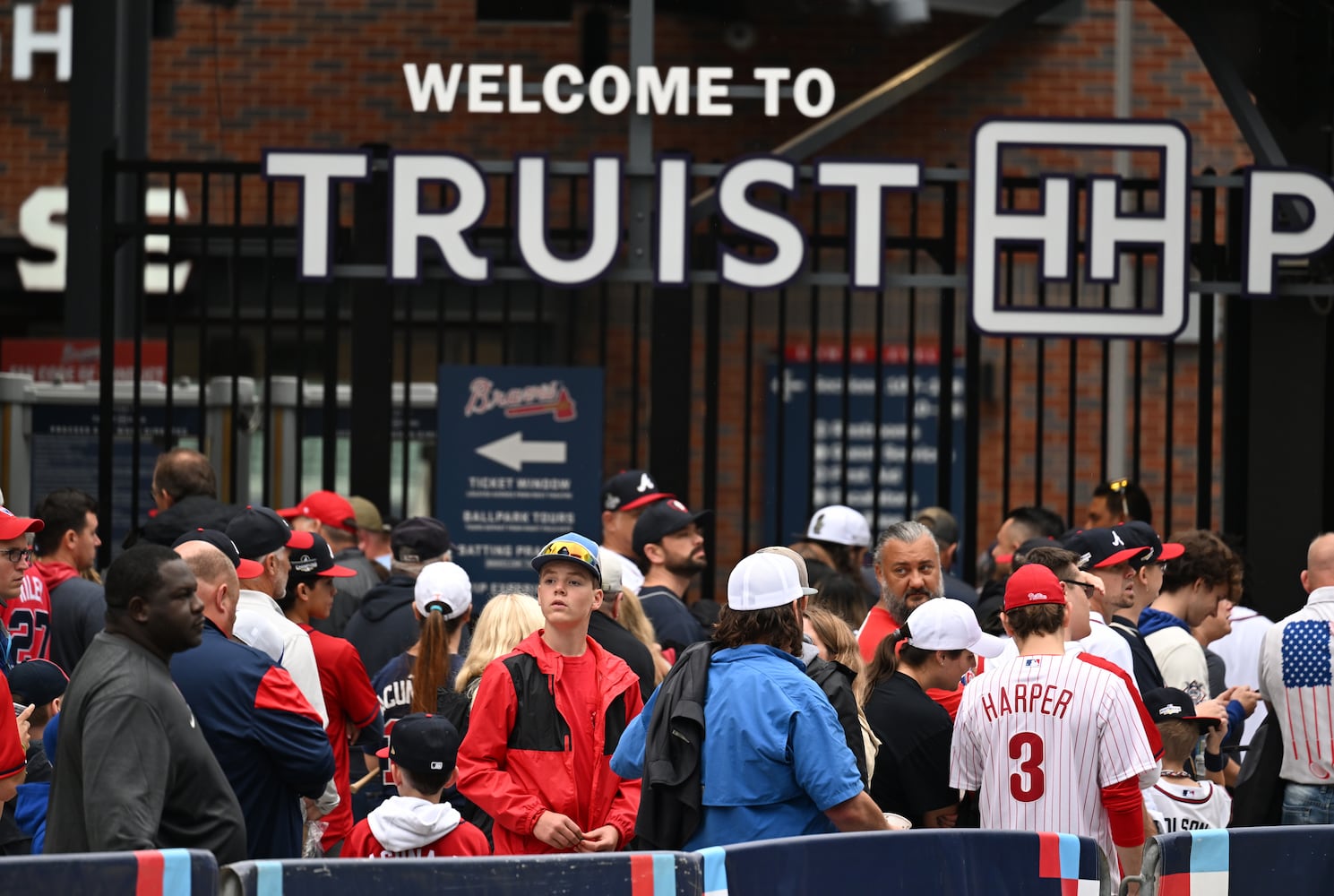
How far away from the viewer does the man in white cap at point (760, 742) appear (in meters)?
4.53

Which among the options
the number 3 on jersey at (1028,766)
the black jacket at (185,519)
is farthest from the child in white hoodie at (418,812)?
the black jacket at (185,519)

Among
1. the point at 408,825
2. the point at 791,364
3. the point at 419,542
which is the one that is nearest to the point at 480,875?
the point at 408,825

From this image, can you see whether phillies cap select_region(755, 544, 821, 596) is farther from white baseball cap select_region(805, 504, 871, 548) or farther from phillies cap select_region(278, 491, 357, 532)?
phillies cap select_region(278, 491, 357, 532)

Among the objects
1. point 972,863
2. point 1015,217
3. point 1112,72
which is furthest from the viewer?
point 1112,72

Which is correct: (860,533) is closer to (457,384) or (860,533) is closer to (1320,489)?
(457,384)

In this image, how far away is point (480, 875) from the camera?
4.09m

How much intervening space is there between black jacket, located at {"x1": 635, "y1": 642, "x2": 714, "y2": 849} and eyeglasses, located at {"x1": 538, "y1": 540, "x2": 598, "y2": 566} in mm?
587

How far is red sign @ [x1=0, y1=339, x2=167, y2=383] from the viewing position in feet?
39.8

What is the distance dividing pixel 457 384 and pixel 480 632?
3740 millimetres

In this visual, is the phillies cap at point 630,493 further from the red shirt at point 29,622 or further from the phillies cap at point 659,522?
the red shirt at point 29,622

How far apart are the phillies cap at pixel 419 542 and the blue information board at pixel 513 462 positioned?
2.25m

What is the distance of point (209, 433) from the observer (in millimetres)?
10992

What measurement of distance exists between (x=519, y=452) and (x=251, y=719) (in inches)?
182

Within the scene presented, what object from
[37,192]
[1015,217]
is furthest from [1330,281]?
[37,192]
